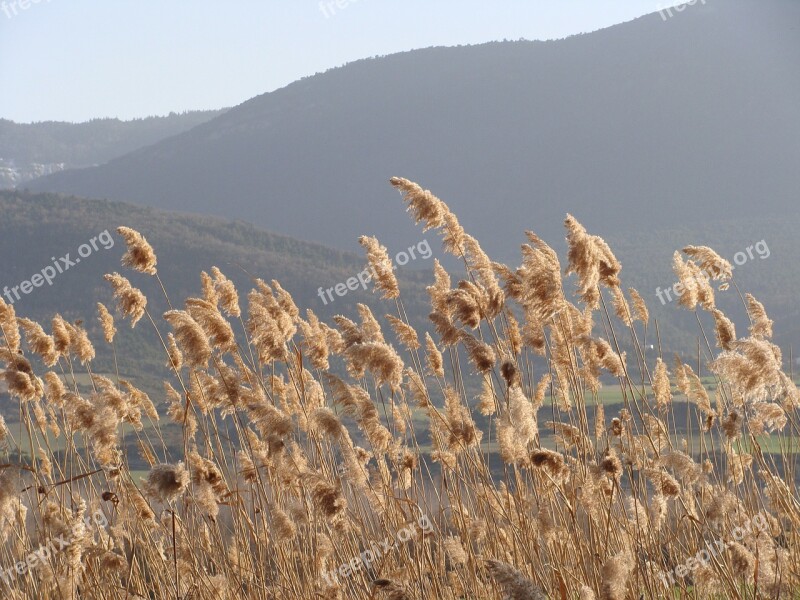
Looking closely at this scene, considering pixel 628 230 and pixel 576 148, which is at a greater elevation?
pixel 576 148

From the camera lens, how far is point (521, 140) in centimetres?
12862

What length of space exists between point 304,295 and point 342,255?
8.42m

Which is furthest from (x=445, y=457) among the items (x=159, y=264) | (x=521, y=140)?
(x=521, y=140)

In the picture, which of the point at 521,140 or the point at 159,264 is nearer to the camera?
the point at 159,264

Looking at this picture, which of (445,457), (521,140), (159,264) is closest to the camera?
(445,457)

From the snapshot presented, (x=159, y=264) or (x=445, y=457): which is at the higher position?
(x=159, y=264)

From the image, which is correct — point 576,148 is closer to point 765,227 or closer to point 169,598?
point 765,227

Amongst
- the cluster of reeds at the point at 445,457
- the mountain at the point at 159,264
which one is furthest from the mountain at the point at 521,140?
the cluster of reeds at the point at 445,457

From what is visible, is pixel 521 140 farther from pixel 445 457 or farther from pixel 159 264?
pixel 445 457

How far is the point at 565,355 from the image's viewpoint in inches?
164

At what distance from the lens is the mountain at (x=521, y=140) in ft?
346

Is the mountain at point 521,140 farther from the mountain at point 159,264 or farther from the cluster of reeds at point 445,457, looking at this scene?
the cluster of reeds at point 445,457

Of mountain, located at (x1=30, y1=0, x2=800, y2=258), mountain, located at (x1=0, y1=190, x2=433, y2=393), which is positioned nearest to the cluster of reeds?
mountain, located at (x1=0, y1=190, x2=433, y2=393)

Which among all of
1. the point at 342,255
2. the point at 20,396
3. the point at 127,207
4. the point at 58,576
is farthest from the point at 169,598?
the point at 127,207
